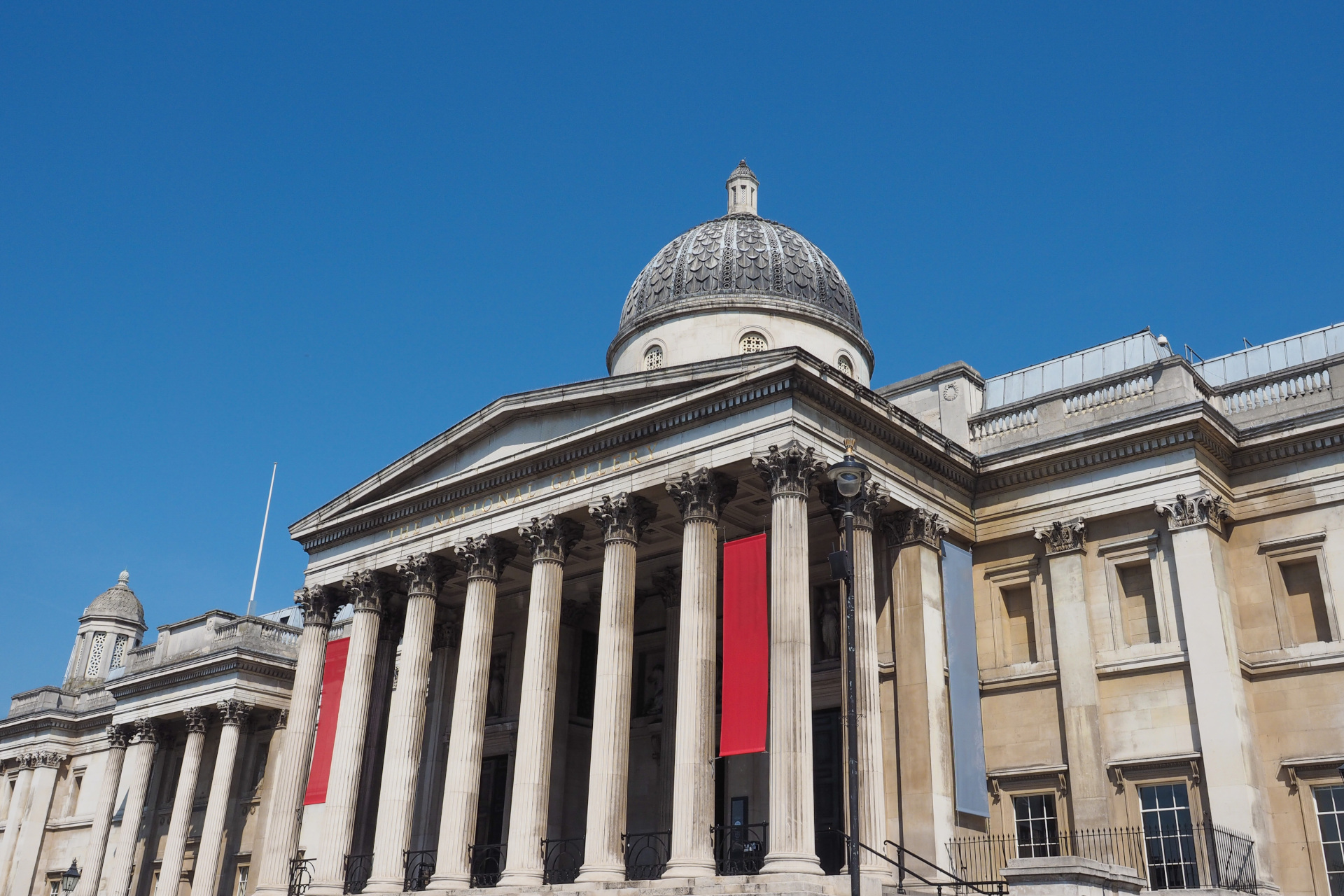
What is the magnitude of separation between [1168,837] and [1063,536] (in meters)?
6.54

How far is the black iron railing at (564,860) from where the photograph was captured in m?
26.9

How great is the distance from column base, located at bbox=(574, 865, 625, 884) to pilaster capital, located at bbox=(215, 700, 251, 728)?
80.9 ft

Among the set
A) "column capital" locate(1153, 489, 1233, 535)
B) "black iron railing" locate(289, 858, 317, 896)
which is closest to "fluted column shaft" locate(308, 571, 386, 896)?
"black iron railing" locate(289, 858, 317, 896)

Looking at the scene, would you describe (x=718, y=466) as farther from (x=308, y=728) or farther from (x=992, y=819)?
(x=308, y=728)

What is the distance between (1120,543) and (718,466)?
29.8 feet

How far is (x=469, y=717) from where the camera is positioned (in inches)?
1054

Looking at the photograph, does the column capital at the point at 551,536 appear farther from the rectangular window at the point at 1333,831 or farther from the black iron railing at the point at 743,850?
the rectangular window at the point at 1333,831

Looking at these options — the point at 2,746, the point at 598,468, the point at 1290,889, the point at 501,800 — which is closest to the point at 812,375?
the point at 598,468

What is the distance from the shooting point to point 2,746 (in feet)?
176

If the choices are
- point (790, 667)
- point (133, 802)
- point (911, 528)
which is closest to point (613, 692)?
point (790, 667)

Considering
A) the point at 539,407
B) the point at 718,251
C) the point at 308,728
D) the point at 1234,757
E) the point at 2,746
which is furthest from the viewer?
the point at 2,746

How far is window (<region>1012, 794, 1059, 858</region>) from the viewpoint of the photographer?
80.4 feet

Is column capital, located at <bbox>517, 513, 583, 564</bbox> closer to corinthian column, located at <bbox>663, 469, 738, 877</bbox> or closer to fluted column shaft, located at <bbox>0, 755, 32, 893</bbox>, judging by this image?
corinthian column, located at <bbox>663, 469, 738, 877</bbox>

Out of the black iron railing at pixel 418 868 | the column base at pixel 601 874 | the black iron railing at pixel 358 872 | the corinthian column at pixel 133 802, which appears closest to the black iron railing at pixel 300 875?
the black iron railing at pixel 358 872
